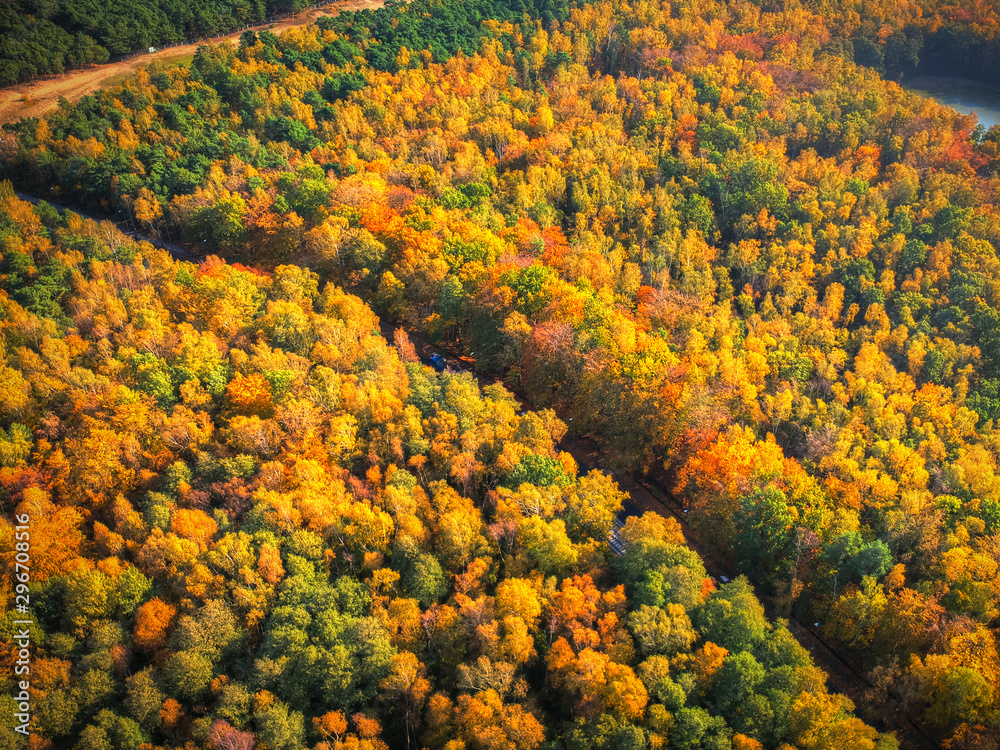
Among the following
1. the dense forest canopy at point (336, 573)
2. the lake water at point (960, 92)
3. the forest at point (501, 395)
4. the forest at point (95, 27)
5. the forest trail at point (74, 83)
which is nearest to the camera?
the dense forest canopy at point (336, 573)

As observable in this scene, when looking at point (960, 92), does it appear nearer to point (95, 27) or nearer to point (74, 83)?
point (95, 27)

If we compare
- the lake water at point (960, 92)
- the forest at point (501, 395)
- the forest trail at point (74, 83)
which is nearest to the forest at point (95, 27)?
the forest trail at point (74, 83)

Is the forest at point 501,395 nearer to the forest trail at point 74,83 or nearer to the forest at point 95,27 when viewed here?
the forest trail at point 74,83

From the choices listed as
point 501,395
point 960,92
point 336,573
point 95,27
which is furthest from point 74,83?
point 960,92

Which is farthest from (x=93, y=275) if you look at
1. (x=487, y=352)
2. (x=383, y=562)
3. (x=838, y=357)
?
(x=838, y=357)

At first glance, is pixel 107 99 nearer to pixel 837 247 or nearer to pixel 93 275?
pixel 93 275

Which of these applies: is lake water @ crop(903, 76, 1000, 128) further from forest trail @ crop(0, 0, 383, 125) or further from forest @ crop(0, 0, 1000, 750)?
forest trail @ crop(0, 0, 383, 125)
